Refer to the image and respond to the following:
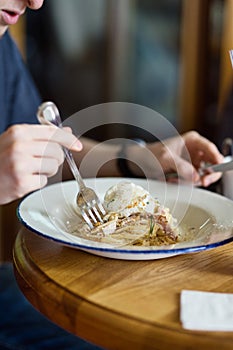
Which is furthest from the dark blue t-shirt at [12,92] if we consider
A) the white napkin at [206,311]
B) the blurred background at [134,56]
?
the blurred background at [134,56]

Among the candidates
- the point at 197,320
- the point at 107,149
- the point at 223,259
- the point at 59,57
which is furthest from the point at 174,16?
the point at 197,320

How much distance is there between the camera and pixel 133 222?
3.20ft

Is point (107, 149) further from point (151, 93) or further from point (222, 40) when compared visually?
point (151, 93)

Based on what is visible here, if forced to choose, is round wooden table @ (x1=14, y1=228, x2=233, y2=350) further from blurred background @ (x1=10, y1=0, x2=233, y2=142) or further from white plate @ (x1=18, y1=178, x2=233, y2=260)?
blurred background @ (x1=10, y1=0, x2=233, y2=142)

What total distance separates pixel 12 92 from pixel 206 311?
97 centimetres

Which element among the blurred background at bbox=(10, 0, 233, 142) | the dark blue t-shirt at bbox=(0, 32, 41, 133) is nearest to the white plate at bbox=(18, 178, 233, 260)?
the dark blue t-shirt at bbox=(0, 32, 41, 133)

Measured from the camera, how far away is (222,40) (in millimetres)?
2883

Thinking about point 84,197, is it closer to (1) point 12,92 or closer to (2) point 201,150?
(2) point 201,150

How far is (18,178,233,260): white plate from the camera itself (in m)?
0.85

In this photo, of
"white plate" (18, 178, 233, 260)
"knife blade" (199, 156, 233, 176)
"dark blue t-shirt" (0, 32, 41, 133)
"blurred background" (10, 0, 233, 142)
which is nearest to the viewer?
"white plate" (18, 178, 233, 260)

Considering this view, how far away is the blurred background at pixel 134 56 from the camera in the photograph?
118 inches

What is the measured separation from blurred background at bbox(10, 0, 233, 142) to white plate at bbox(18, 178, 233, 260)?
1882mm

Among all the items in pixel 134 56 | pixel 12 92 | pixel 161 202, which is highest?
pixel 12 92

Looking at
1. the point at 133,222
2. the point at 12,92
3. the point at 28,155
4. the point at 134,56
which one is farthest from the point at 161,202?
the point at 134,56
